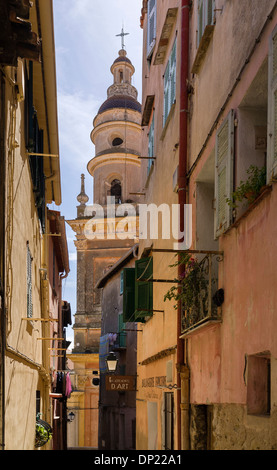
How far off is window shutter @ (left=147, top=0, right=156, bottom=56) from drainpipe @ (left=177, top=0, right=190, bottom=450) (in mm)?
4461

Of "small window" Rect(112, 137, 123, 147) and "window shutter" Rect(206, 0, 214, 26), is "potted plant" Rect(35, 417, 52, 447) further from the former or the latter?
"small window" Rect(112, 137, 123, 147)

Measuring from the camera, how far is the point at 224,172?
276 inches

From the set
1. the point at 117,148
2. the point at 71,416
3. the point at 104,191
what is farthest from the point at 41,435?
the point at 117,148

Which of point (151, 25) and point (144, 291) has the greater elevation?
point (151, 25)

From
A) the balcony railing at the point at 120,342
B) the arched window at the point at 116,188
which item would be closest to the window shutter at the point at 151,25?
the balcony railing at the point at 120,342

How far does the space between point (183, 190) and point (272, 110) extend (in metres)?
4.34

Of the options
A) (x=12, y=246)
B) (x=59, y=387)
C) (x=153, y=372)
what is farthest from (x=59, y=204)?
(x=59, y=387)

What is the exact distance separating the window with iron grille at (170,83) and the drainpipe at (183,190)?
113 centimetres

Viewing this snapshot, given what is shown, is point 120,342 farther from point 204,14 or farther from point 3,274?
point 3,274

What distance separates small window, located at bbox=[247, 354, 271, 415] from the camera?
5.77 metres

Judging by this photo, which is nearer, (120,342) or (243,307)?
(243,307)

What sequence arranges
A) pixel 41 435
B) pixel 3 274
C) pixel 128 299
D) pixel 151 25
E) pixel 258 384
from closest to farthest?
1. pixel 258 384
2. pixel 3 274
3. pixel 41 435
4. pixel 151 25
5. pixel 128 299

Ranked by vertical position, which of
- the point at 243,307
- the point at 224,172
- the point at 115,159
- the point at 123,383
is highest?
the point at 115,159
